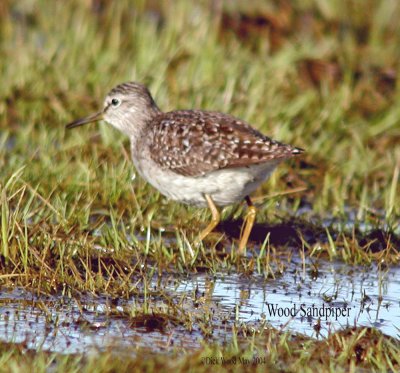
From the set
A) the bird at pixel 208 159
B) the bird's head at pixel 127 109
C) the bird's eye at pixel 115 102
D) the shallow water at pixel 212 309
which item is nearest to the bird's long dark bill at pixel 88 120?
the bird's head at pixel 127 109

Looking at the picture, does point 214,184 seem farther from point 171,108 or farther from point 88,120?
point 171,108

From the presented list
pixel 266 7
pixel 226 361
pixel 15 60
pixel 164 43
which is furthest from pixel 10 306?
pixel 266 7

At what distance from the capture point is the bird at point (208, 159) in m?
7.80

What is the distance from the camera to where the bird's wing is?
7766 millimetres

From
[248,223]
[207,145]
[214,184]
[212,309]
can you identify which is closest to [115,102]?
[207,145]

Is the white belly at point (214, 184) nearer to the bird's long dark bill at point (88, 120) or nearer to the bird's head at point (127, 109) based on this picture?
the bird's head at point (127, 109)

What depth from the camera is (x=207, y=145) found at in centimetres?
796

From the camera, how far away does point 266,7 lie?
44.4 feet

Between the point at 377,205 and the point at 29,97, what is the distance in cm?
330

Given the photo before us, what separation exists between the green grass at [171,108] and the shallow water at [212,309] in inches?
7.4

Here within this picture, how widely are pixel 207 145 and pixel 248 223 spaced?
66cm

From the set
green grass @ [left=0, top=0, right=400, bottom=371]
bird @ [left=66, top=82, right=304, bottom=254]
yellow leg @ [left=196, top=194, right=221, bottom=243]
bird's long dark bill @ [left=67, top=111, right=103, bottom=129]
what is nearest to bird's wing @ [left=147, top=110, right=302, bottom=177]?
bird @ [left=66, top=82, right=304, bottom=254]

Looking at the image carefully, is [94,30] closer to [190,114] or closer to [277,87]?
[277,87]

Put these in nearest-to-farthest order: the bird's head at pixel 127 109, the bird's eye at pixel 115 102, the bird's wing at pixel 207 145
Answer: the bird's wing at pixel 207 145 < the bird's head at pixel 127 109 < the bird's eye at pixel 115 102
